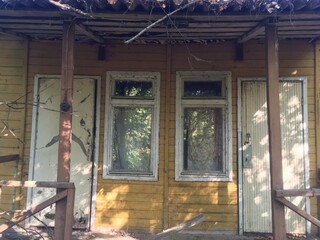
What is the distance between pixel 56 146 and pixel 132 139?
1.21 m

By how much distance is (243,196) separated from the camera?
524 centimetres

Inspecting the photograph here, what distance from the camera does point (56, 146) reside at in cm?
544

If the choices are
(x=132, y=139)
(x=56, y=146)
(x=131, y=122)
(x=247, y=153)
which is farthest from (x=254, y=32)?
(x=56, y=146)

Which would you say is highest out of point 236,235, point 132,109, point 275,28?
point 275,28

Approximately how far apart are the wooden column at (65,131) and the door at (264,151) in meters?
2.72

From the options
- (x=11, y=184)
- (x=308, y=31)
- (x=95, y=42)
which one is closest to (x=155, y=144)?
(x=95, y=42)

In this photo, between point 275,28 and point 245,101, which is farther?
point 245,101

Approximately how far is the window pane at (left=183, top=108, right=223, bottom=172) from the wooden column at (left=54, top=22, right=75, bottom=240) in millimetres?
2167

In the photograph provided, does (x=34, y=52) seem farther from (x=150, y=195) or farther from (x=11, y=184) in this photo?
(x=150, y=195)

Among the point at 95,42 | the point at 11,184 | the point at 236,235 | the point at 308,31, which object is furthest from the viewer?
the point at 95,42

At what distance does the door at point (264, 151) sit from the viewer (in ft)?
17.1

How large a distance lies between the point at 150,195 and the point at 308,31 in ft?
10.9

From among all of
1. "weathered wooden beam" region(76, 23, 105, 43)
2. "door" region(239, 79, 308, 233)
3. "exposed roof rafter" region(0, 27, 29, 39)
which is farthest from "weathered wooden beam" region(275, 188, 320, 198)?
"exposed roof rafter" region(0, 27, 29, 39)

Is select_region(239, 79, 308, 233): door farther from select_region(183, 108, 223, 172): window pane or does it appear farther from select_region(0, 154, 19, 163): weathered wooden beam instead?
select_region(0, 154, 19, 163): weathered wooden beam
